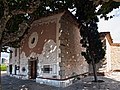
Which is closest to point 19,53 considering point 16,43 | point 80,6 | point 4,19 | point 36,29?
point 16,43

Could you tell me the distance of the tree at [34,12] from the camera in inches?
476

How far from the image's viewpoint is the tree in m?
12.1

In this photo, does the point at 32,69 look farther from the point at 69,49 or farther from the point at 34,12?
the point at 34,12

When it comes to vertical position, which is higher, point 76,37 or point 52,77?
point 76,37

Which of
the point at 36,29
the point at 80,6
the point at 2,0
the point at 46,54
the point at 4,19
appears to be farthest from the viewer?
the point at 36,29

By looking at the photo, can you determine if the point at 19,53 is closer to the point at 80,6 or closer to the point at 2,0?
the point at 80,6

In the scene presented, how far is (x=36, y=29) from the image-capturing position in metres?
19.9

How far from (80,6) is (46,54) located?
493cm

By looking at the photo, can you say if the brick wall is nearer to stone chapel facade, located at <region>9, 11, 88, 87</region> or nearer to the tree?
stone chapel facade, located at <region>9, 11, 88, 87</region>

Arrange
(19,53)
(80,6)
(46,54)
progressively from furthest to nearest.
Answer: (19,53), (46,54), (80,6)

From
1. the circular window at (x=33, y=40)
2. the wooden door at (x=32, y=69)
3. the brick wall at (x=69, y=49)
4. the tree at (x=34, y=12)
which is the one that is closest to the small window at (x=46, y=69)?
the brick wall at (x=69, y=49)

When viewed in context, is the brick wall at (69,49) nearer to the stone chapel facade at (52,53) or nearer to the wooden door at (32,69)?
the stone chapel facade at (52,53)

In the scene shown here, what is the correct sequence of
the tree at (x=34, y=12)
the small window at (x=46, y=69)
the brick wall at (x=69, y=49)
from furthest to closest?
the small window at (x=46, y=69) → the brick wall at (x=69, y=49) → the tree at (x=34, y=12)

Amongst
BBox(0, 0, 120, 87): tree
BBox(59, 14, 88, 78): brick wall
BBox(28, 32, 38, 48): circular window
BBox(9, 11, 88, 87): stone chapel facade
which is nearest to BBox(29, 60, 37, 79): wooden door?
BBox(9, 11, 88, 87): stone chapel facade
